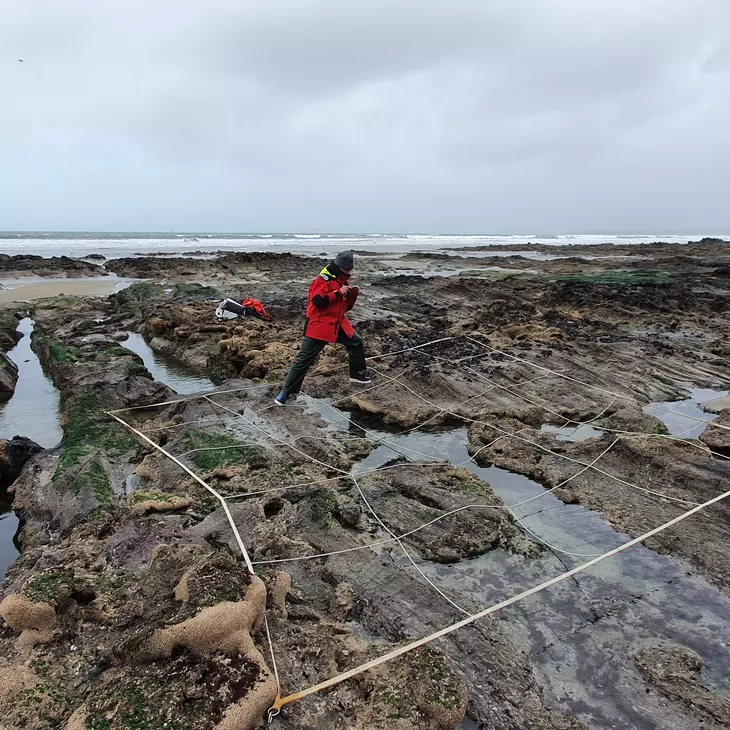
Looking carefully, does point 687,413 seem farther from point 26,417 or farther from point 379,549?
point 26,417

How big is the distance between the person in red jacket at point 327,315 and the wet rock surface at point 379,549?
53cm

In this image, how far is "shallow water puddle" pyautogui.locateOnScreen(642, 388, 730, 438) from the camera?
19.7 ft

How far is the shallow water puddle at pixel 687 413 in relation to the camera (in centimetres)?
600

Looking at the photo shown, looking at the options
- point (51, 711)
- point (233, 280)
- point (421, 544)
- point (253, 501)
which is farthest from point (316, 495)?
point (233, 280)

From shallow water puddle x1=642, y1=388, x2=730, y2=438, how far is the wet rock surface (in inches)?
8.4

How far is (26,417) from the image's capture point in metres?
6.97

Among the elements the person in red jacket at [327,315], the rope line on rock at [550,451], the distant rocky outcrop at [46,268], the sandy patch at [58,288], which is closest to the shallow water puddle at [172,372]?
the person in red jacket at [327,315]

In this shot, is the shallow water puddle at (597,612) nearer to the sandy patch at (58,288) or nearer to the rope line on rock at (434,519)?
the rope line on rock at (434,519)

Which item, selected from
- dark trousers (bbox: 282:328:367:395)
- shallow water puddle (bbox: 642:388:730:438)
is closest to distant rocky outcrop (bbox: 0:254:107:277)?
dark trousers (bbox: 282:328:367:395)

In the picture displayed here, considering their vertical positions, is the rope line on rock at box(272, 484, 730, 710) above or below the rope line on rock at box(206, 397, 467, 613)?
above

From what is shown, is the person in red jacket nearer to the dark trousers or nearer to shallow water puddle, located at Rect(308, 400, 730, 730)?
the dark trousers

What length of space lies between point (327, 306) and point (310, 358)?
73 cm

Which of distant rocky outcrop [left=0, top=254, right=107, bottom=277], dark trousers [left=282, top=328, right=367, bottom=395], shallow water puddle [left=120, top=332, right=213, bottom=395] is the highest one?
dark trousers [left=282, top=328, right=367, bottom=395]

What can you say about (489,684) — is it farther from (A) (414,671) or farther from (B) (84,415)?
(B) (84,415)
